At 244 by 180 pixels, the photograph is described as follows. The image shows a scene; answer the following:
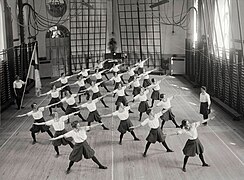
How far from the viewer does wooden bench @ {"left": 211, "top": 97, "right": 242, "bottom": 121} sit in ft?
39.0

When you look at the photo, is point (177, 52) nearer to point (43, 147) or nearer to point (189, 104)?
point (189, 104)

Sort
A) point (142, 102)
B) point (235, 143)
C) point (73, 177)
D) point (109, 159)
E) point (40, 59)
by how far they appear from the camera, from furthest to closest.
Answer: point (40, 59)
point (142, 102)
point (235, 143)
point (109, 159)
point (73, 177)

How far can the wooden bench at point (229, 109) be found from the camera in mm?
11880

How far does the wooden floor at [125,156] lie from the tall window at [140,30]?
10.5 meters

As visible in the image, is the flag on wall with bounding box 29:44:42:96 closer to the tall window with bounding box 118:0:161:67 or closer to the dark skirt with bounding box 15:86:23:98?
the dark skirt with bounding box 15:86:23:98

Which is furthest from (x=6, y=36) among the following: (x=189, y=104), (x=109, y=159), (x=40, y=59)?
(x=109, y=159)

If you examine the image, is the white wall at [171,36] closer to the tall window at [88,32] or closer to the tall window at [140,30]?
the tall window at [140,30]

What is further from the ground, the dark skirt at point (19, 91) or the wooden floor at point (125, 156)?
the dark skirt at point (19, 91)

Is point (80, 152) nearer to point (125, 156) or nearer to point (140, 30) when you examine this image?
point (125, 156)

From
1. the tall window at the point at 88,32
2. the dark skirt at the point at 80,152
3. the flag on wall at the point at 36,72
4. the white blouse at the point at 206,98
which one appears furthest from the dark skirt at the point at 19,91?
the tall window at the point at 88,32

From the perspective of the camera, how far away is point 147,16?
73.9 feet

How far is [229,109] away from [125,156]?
5.12m

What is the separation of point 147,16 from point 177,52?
2680 millimetres

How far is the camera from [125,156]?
356 inches
